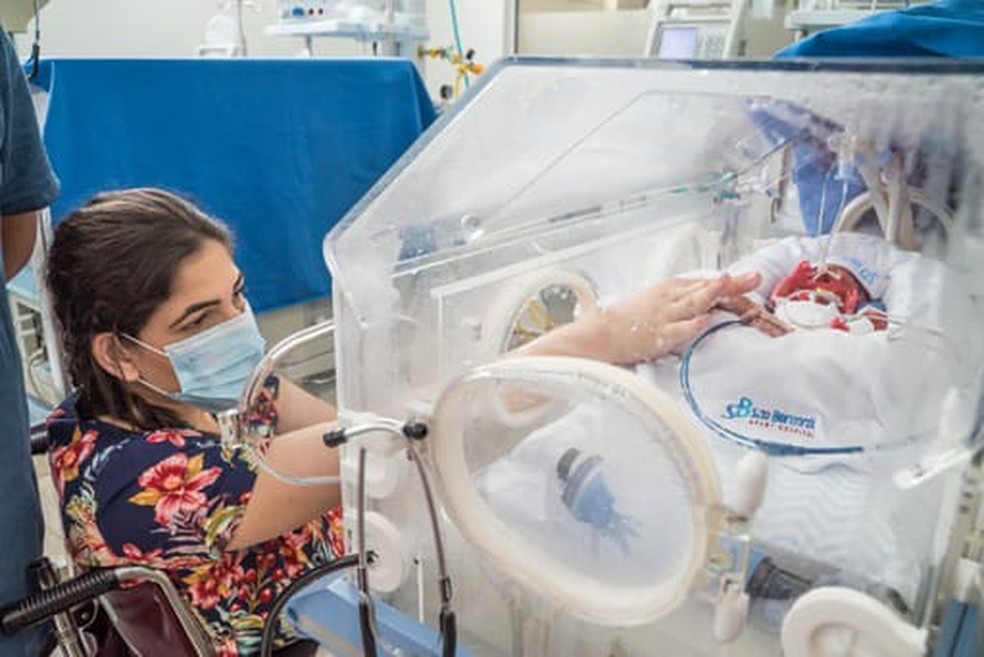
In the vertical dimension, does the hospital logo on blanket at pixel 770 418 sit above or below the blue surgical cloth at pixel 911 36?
below

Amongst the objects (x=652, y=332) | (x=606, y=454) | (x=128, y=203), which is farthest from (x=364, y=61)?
(x=606, y=454)

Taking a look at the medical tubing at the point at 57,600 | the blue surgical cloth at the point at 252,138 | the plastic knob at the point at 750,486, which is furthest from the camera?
the blue surgical cloth at the point at 252,138

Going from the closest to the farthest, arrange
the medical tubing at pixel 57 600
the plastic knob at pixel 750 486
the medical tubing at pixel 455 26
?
1. the plastic knob at pixel 750 486
2. the medical tubing at pixel 57 600
3. the medical tubing at pixel 455 26

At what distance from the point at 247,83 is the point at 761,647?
226 centimetres

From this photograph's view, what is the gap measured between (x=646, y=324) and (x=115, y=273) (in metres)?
0.68

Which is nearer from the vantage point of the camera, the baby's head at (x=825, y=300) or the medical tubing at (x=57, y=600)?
the medical tubing at (x=57, y=600)

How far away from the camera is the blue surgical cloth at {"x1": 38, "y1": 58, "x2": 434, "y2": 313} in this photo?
2057mm

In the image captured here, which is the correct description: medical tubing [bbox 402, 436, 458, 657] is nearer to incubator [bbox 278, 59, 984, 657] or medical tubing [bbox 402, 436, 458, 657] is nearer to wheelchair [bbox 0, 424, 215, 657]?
incubator [bbox 278, 59, 984, 657]

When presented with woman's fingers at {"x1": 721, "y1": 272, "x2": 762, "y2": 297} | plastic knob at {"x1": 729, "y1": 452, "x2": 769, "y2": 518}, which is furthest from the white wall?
plastic knob at {"x1": 729, "y1": 452, "x2": 769, "y2": 518}

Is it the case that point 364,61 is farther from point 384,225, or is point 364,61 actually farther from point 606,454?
point 606,454

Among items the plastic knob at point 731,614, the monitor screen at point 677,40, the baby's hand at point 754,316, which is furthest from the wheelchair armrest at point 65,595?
the monitor screen at point 677,40

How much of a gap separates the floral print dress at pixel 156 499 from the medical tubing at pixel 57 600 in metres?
0.06

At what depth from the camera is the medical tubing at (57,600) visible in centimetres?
87

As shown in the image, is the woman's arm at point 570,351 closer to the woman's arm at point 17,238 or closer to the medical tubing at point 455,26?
the woman's arm at point 17,238
